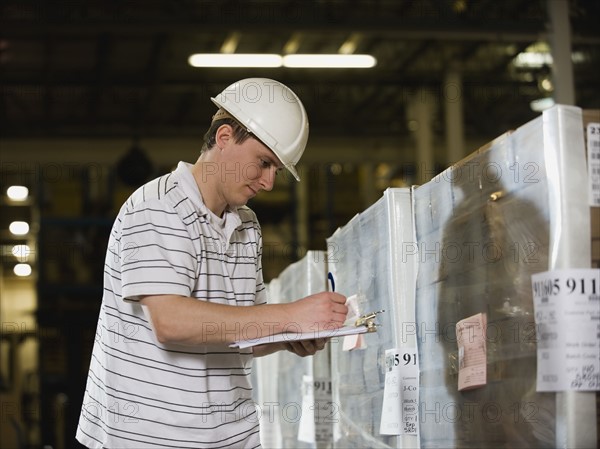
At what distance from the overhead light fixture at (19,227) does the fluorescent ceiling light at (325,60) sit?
8.99 metres

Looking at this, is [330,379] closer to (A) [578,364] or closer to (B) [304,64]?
(A) [578,364]

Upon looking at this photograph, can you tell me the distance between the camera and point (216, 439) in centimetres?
255

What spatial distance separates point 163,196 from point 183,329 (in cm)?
38

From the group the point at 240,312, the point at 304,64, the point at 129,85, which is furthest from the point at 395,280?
the point at 129,85

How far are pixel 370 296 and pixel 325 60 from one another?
29.3 feet

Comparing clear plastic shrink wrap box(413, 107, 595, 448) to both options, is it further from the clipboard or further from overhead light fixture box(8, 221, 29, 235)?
overhead light fixture box(8, 221, 29, 235)

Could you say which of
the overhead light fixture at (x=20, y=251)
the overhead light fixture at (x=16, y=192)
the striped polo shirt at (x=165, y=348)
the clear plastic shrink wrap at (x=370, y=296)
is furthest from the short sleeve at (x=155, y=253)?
the overhead light fixture at (x=16, y=192)

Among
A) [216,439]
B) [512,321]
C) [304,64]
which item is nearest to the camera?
[512,321]

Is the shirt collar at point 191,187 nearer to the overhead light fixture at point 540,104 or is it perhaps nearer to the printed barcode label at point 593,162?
the printed barcode label at point 593,162

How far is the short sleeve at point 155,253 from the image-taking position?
2.42 m

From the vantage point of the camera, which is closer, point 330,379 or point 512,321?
point 512,321

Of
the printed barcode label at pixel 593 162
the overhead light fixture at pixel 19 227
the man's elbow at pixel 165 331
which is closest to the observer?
the printed barcode label at pixel 593 162

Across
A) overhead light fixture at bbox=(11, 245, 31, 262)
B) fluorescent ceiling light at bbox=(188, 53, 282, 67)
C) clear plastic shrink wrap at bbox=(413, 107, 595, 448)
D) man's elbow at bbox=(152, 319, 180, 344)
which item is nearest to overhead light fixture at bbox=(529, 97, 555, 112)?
fluorescent ceiling light at bbox=(188, 53, 282, 67)

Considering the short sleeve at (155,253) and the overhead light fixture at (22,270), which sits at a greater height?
the overhead light fixture at (22,270)
